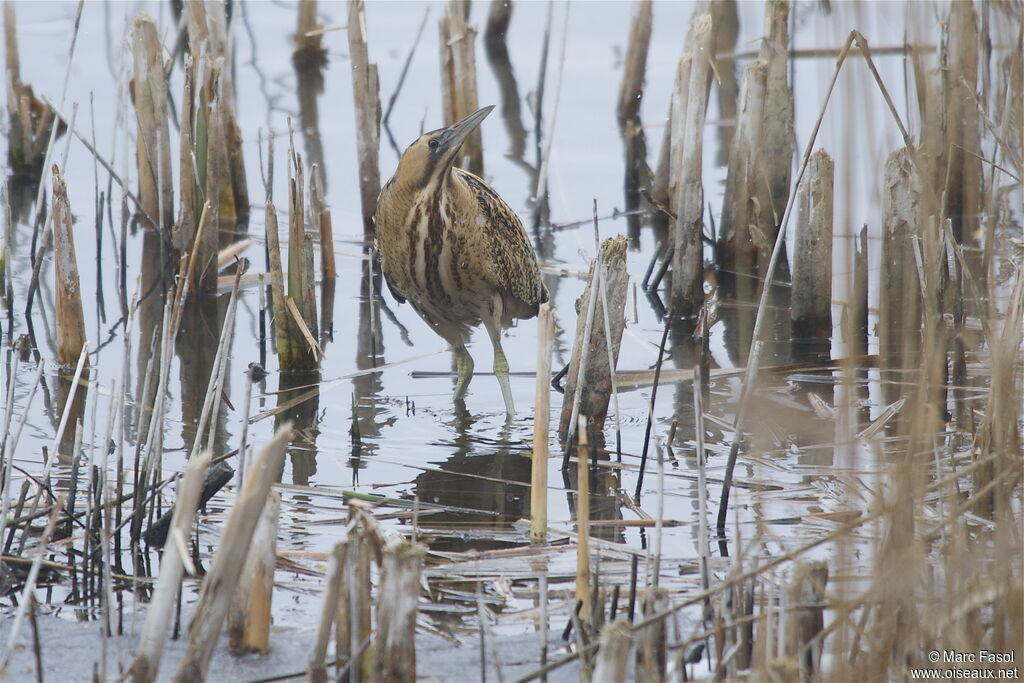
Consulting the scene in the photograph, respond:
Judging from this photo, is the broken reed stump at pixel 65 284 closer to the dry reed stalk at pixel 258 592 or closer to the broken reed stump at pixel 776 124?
the dry reed stalk at pixel 258 592

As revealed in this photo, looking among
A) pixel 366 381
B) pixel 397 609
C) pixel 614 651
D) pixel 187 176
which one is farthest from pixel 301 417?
pixel 614 651

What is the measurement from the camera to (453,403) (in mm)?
5434

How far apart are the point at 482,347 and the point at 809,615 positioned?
3881 millimetres

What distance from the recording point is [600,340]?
15.1 feet

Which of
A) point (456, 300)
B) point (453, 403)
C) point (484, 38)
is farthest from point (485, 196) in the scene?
point (484, 38)

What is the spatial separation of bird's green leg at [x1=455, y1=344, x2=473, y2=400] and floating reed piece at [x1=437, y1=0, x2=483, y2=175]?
6.59 feet

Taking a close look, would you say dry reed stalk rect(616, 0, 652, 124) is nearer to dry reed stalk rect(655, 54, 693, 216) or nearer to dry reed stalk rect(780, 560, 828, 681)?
dry reed stalk rect(655, 54, 693, 216)

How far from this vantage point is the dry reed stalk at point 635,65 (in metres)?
8.61

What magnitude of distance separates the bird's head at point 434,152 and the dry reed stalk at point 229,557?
3.00m

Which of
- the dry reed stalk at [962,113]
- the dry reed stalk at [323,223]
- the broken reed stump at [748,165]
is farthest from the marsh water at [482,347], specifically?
the dry reed stalk at [962,113]

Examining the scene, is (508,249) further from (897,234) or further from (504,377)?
(897,234)

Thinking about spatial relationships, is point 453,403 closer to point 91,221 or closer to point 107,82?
point 91,221

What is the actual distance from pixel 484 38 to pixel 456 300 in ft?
19.3

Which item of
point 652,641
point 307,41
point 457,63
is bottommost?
point 652,641
